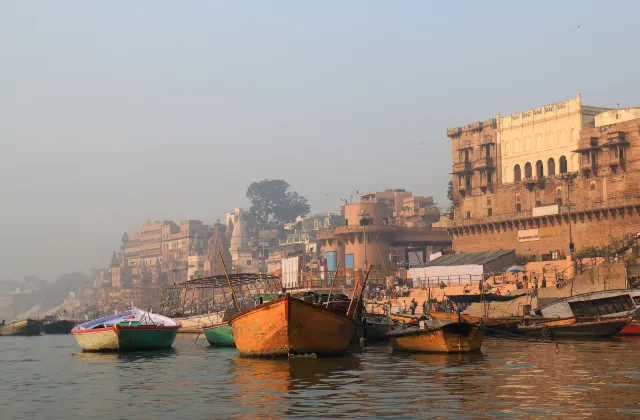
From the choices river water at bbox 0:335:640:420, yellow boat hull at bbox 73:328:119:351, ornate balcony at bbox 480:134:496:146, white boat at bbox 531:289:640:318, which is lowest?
river water at bbox 0:335:640:420

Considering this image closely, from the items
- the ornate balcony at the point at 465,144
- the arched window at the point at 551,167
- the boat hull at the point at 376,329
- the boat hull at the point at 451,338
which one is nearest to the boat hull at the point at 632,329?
the boat hull at the point at 376,329

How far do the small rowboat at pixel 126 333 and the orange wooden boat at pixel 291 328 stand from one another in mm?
10603

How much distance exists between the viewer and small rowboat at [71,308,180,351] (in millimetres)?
44938

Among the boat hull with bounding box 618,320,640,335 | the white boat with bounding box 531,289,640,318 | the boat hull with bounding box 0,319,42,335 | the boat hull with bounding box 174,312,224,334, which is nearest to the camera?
the boat hull with bounding box 618,320,640,335

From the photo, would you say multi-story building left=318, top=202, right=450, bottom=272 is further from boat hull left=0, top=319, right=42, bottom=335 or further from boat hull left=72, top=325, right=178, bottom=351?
boat hull left=72, top=325, right=178, bottom=351

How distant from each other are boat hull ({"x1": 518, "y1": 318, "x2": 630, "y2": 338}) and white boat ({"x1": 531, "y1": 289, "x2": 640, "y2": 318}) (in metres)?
2.73

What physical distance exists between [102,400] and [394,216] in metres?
130

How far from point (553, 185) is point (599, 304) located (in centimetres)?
3975

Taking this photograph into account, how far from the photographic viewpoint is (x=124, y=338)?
4488cm

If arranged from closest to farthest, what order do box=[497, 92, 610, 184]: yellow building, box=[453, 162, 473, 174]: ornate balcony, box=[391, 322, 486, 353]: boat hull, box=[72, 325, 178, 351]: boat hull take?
box=[391, 322, 486, 353]: boat hull → box=[72, 325, 178, 351]: boat hull → box=[497, 92, 610, 184]: yellow building → box=[453, 162, 473, 174]: ornate balcony

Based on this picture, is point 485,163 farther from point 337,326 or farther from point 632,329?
point 337,326

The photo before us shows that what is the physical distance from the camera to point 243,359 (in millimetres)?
36812

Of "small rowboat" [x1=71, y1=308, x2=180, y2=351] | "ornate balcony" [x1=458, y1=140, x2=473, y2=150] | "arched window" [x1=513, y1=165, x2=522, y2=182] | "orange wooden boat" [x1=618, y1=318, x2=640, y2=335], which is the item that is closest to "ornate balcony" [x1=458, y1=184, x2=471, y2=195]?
"ornate balcony" [x1=458, y1=140, x2=473, y2=150]

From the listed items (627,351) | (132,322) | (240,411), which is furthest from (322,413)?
(132,322)
